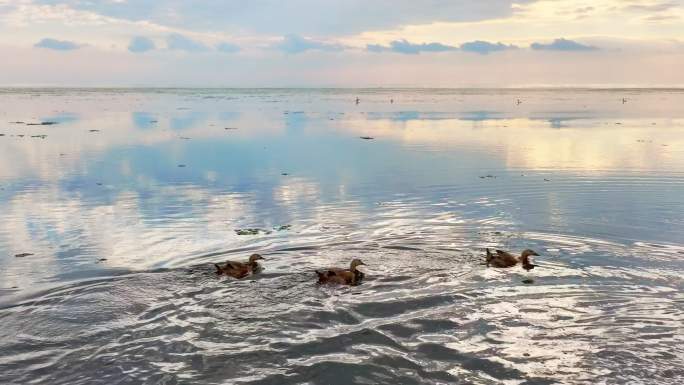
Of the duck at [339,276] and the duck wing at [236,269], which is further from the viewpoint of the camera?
the duck wing at [236,269]

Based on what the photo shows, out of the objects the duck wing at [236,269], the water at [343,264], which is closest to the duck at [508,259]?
the water at [343,264]

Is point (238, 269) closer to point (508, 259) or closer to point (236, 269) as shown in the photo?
point (236, 269)

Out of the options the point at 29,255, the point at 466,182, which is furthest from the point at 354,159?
the point at 29,255

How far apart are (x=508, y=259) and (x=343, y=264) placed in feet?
11.4

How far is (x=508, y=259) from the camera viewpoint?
1225cm

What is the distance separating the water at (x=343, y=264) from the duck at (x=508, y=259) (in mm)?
300

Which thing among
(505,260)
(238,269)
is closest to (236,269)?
(238,269)

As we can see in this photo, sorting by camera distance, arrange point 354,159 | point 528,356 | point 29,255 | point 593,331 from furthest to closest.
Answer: point 354,159, point 29,255, point 593,331, point 528,356

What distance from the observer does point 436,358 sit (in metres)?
8.46

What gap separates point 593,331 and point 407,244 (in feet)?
17.7

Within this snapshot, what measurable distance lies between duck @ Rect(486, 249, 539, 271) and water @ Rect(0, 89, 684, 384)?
300 millimetres

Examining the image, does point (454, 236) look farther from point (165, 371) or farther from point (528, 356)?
point (165, 371)

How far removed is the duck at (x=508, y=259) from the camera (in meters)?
12.3

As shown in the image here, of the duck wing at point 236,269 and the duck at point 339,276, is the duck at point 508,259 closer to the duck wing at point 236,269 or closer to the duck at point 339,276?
the duck at point 339,276
